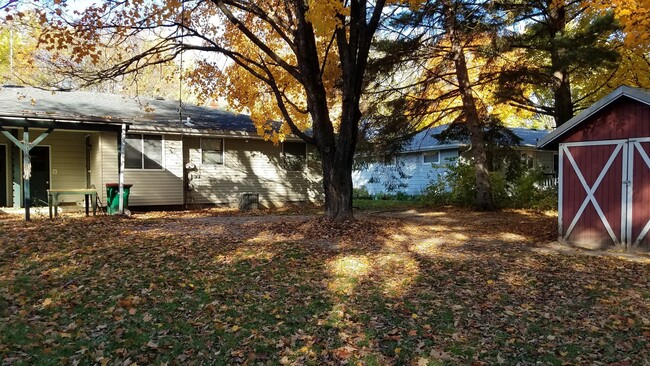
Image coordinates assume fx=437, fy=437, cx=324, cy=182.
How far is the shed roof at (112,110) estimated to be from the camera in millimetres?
13102

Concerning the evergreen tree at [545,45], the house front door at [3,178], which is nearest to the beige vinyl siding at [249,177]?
the house front door at [3,178]

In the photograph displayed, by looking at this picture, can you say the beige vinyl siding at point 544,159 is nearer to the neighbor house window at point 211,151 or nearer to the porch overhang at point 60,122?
the neighbor house window at point 211,151

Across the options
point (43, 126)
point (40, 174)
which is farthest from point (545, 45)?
point (40, 174)

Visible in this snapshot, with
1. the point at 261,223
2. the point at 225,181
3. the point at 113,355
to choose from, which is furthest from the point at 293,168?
the point at 113,355

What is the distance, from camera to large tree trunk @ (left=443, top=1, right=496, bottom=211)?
604 inches

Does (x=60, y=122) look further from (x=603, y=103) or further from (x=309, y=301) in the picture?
(x=603, y=103)

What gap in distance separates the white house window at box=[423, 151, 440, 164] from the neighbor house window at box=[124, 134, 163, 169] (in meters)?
14.6

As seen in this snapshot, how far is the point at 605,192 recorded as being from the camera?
356 inches

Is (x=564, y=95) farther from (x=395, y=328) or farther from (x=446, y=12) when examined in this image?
(x=395, y=328)

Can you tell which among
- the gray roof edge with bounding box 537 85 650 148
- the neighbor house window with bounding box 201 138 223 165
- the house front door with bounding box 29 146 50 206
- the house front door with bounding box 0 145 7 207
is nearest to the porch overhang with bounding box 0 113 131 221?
the house front door with bounding box 29 146 50 206

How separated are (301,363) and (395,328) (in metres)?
1.30

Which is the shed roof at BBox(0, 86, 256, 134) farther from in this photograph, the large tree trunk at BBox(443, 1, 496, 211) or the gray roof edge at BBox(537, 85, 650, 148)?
the gray roof edge at BBox(537, 85, 650, 148)

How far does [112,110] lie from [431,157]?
1621cm

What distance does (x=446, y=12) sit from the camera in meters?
15.0
